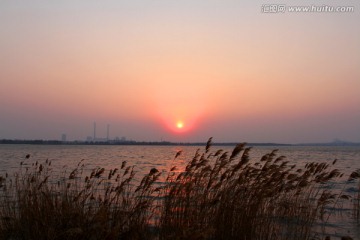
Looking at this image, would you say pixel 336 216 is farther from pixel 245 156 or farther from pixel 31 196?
pixel 31 196

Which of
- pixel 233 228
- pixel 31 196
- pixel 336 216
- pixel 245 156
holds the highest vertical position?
pixel 245 156

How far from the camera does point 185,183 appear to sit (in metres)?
7.71

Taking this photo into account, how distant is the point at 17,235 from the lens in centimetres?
770

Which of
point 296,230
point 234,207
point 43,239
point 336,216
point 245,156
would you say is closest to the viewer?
point 43,239

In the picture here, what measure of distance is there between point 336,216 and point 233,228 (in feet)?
23.9

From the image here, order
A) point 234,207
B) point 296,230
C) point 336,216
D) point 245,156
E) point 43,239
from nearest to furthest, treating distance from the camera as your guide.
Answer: point 43,239 → point 245,156 → point 234,207 → point 296,230 → point 336,216

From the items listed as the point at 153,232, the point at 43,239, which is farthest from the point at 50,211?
the point at 153,232

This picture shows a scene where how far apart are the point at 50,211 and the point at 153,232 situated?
2.20 m

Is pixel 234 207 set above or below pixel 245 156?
below

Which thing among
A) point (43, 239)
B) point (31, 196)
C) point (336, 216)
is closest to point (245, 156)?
point (43, 239)

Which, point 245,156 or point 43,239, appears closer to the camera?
point 43,239

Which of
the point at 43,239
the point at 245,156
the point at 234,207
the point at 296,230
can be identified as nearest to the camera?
the point at 43,239

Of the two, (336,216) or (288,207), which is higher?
(288,207)

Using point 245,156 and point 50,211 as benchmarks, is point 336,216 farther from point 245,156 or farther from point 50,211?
point 50,211
